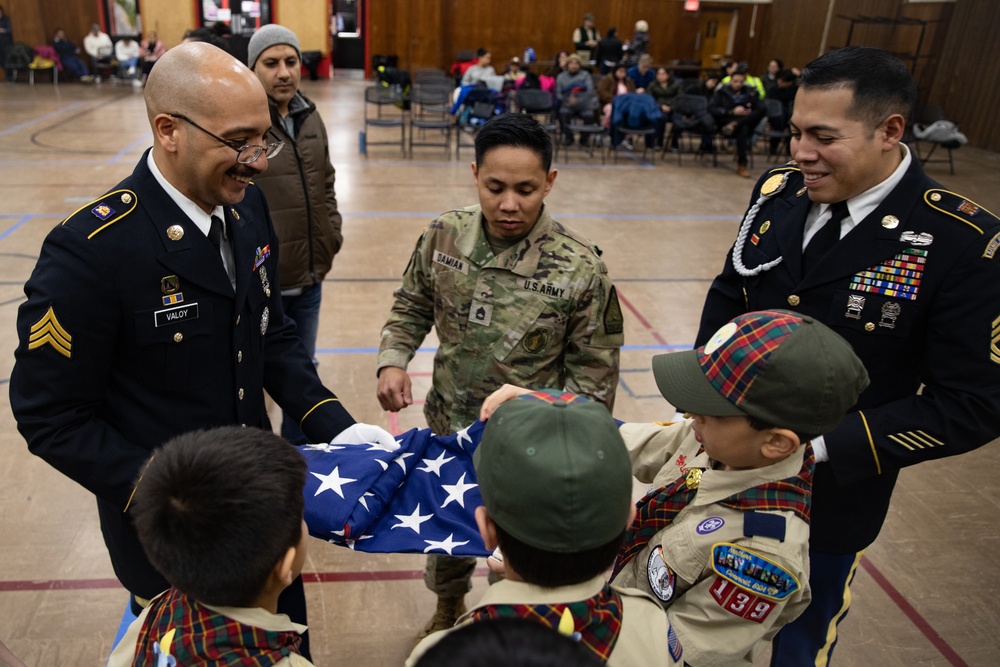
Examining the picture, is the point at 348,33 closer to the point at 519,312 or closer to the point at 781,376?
the point at 519,312

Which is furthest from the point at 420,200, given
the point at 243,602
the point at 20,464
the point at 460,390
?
the point at 243,602

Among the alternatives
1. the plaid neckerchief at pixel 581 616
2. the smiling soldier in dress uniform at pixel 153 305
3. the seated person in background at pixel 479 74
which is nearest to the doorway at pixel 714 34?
the seated person in background at pixel 479 74

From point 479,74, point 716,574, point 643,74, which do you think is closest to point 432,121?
point 479,74

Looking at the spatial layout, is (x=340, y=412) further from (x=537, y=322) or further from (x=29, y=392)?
(x=29, y=392)

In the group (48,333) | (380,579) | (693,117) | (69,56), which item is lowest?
(380,579)

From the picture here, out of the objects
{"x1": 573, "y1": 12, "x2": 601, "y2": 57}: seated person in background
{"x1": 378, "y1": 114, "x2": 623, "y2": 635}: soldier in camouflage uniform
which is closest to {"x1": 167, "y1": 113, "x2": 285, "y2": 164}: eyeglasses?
{"x1": 378, "y1": 114, "x2": 623, "y2": 635}: soldier in camouflage uniform

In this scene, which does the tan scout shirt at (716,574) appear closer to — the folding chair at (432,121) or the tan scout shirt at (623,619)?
the tan scout shirt at (623,619)

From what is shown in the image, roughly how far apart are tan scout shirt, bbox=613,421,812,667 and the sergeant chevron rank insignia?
137 centimetres

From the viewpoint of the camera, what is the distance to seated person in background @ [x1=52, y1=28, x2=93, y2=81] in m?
17.5

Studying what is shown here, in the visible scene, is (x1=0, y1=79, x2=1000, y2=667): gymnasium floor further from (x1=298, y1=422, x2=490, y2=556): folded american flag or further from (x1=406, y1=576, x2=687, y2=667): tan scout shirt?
(x1=406, y1=576, x2=687, y2=667): tan scout shirt

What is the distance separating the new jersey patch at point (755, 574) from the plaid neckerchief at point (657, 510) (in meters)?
0.20

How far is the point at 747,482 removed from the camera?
1532 millimetres

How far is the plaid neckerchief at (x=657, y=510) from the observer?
5.39 ft

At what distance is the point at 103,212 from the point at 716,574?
1.55 meters
